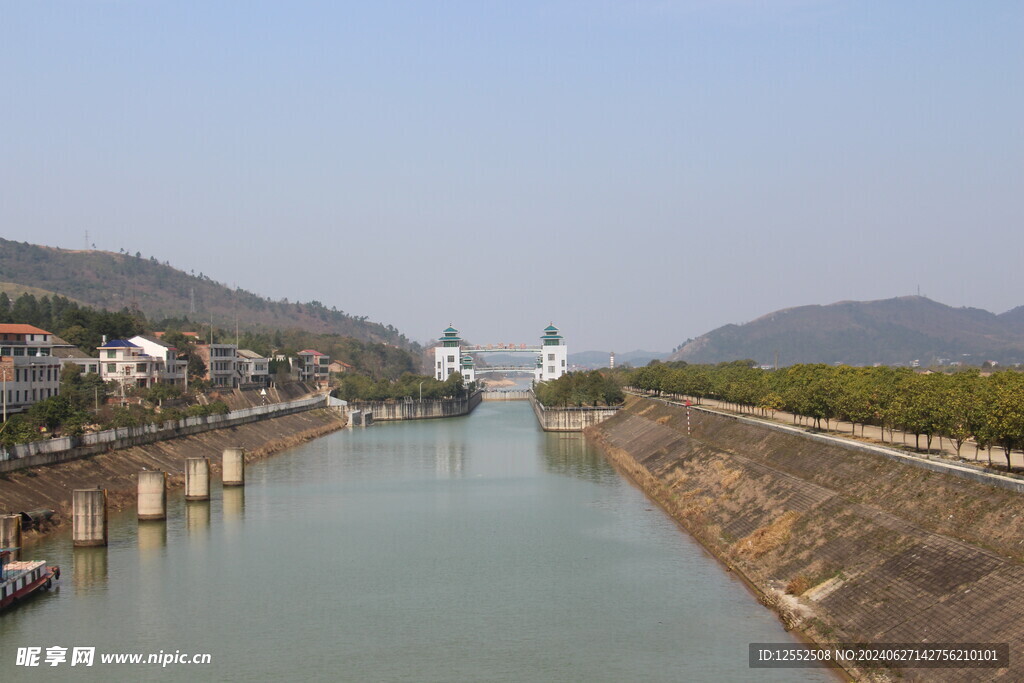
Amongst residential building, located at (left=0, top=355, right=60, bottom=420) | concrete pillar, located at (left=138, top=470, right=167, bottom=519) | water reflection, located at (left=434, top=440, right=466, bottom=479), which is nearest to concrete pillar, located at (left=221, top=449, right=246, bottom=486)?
concrete pillar, located at (left=138, top=470, right=167, bottom=519)

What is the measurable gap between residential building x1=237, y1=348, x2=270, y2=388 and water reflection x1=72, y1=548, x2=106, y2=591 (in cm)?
6662

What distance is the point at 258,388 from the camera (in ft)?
327

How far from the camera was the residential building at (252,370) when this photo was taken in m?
99.4

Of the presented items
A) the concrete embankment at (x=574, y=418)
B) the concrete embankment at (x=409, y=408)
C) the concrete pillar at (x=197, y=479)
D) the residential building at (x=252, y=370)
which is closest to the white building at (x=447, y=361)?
the concrete embankment at (x=409, y=408)

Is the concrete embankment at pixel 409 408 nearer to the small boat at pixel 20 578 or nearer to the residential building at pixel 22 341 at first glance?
the residential building at pixel 22 341

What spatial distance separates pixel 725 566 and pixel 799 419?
97.0 feet

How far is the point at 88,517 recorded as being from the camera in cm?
3189

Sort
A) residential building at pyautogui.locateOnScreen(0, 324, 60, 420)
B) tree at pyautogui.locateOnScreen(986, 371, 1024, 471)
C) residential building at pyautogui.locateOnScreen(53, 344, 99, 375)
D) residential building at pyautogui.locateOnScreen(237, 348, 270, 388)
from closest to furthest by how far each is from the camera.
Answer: tree at pyautogui.locateOnScreen(986, 371, 1024, 471) → residential building at pyautogui.locateOnScreen(0, 324, 60, 420) → residential building at pyautogui.locateOnScreen(53, 344, 99, 375) → residential building at pyautogui.locateOnScreen(237, 348, 270, 388)

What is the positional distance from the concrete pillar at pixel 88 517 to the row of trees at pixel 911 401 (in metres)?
28.1

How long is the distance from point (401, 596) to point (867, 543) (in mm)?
12556

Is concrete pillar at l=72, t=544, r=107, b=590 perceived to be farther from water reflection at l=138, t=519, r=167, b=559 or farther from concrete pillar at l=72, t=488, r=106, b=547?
water reflection at l=138, t=519, r=167, b=559

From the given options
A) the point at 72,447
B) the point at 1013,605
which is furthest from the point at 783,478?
the point at 72,447

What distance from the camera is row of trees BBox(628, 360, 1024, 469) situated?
29.1 meters

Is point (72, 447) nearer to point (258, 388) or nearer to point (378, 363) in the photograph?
point (258, 388)
